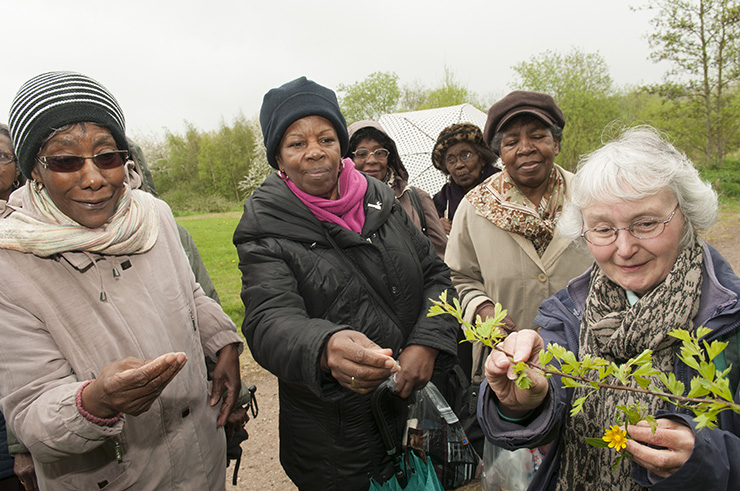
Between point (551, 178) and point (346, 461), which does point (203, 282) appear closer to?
point (346, 461)

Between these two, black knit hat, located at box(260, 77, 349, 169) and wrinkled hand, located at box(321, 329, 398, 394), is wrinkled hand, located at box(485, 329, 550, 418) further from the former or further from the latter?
black knit hat, located at box(260, 77, 349, 169)

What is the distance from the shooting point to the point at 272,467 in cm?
386

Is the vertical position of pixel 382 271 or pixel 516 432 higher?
pixel 382 271

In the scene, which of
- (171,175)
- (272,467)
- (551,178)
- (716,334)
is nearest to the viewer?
(716,334)

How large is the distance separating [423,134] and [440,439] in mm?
4959

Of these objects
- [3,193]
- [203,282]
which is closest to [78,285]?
[203,282]

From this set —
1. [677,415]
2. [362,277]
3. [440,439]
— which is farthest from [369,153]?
[677,415]

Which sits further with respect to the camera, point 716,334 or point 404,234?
point 404,234

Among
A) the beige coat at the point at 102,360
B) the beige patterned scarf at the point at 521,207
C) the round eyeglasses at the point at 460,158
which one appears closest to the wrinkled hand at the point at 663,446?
the beige patterned scarf at the point at 521,207

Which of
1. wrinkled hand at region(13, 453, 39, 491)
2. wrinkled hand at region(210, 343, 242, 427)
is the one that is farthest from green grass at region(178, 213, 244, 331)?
wrinkled hand at region(13, 453, 39, 491)

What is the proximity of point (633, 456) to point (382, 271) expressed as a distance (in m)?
1.22

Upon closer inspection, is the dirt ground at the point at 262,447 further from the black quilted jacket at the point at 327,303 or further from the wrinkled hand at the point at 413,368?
the wrinkled hand at the point at 413,368

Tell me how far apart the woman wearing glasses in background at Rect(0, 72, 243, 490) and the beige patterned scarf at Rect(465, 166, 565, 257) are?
1886mm

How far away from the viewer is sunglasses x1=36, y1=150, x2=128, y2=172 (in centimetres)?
169
